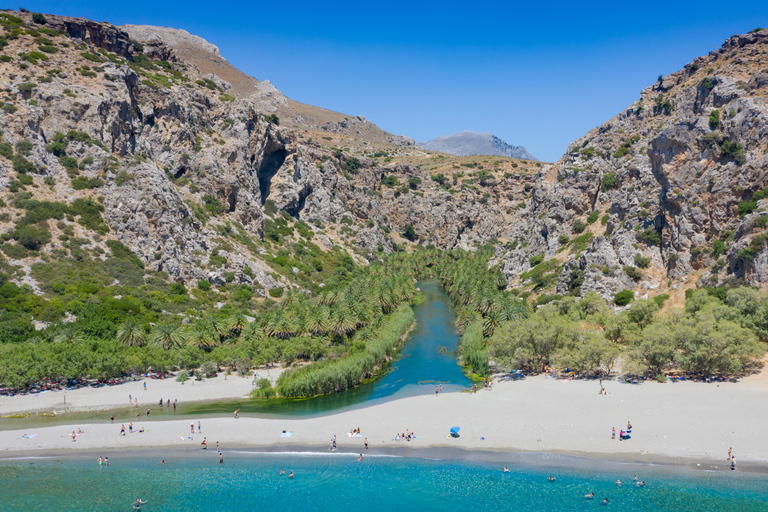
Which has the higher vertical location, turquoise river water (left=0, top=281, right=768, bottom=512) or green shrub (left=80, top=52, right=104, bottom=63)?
green shrub (left=80, top=52, right=104, bottom=63)

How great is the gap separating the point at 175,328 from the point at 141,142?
53155 millimetres

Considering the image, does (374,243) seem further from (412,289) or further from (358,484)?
(358,484)

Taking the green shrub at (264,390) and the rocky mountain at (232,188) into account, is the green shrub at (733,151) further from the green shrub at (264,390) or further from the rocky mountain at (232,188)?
the green shrub at (264,390)

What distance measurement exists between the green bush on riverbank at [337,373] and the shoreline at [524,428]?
5947 millimetres

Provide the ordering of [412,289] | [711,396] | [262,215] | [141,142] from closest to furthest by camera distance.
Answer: [711,396] → [141,142] → [412,289] → [262,215]

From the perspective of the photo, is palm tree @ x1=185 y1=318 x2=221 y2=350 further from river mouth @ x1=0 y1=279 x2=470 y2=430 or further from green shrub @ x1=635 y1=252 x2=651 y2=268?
green shrub @ x1=635 y1=252 x2=651 y2=268

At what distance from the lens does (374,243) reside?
162 meters

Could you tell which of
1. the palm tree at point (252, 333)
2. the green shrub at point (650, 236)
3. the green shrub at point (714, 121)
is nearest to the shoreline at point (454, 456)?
the palm tree at point (252, 333)

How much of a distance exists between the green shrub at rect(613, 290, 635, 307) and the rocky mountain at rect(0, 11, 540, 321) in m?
61.5

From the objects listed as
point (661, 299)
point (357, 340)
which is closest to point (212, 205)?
point (357, 340)

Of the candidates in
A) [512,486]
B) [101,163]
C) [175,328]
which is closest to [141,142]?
[101,163]

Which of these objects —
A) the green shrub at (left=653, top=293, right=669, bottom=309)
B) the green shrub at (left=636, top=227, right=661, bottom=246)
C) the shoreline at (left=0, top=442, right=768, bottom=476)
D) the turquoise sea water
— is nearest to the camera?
the turquoise sea water

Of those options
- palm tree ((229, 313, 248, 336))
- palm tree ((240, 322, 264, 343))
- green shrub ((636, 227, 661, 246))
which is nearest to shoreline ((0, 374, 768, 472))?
palm tree ((240, 322, 264, 343))

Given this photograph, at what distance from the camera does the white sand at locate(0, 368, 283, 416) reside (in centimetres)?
4728
